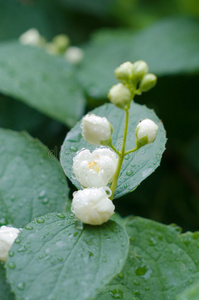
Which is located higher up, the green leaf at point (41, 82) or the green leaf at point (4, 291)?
the green leaf at point (41, 82)

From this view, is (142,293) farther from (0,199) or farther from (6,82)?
(6,82)

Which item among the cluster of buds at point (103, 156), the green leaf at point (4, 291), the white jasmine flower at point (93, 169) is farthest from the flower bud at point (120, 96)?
the green leaf at point (4, 291)

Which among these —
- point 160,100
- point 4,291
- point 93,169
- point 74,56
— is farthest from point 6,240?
point 74,56

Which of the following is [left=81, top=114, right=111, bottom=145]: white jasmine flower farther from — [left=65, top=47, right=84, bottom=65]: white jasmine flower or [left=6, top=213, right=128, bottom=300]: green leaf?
[left=65, top=47, right=84, bottom=65]: white jasmine flower

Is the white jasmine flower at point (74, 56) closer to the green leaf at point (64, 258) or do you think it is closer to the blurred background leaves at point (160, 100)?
the blurred background leaves at point (160, 100)

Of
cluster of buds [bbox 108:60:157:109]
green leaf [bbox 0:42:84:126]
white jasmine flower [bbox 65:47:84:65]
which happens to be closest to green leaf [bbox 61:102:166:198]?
cluster of buds [bbox 108:60:157:109]

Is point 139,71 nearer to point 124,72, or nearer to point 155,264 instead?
point 124,72

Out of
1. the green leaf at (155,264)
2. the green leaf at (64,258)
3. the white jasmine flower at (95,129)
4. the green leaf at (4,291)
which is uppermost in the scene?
the white jasmine flower at (95,129)
